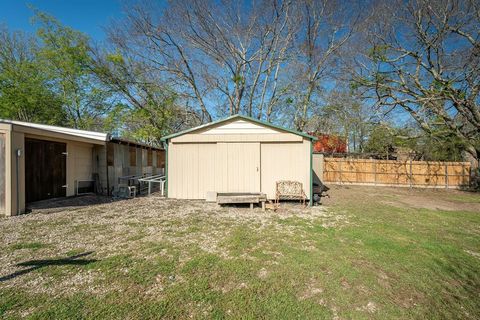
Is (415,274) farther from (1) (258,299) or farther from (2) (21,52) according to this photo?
(2) (21,52)

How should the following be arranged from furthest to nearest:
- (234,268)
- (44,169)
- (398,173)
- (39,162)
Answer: (398,173) < (44,169) < (39,162) < (234,268)

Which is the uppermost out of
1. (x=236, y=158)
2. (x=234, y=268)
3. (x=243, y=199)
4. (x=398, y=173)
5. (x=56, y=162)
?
(x=236, y=158)

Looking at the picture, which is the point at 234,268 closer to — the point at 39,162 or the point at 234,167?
the point at 234,167

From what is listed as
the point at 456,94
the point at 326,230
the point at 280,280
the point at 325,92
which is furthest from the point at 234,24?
the point at 280,280

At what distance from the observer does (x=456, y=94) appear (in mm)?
10562

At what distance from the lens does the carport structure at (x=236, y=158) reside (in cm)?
769

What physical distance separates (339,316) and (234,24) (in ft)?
52.7

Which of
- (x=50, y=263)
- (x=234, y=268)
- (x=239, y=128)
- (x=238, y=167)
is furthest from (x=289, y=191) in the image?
(x=50, y=263)

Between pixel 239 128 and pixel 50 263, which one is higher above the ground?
pixel 239 128

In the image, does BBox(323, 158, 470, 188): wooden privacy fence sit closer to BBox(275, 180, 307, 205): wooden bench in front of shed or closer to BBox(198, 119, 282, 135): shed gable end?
BBox(275, 180, 307, 205): wooden bench in front of shed

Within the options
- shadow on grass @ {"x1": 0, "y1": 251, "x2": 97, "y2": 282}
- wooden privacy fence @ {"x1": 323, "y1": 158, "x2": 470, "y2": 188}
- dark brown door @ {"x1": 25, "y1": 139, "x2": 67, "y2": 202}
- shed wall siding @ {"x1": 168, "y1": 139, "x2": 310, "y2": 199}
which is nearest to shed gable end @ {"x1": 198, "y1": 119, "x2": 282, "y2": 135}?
shed wall siding @ {"x1": 168, "y1": 139, "x2": 310, "y2": 199}

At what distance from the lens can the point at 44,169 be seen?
6992mm

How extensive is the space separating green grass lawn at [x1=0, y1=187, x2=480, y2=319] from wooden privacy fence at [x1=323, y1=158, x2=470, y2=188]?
9.99 meters

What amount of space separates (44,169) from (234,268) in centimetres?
744
